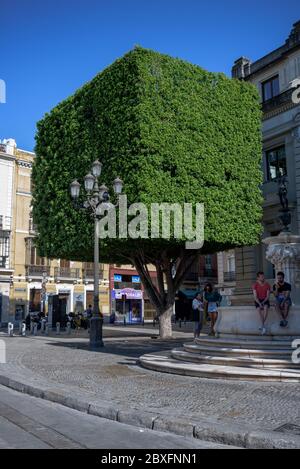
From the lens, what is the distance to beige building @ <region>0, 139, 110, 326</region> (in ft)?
135

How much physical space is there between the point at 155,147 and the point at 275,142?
11885 millimetres

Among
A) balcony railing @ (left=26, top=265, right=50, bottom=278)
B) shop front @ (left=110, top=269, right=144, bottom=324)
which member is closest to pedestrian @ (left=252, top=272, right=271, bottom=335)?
balcony railing @ (left=26, top=265, right=50, bottom=278)

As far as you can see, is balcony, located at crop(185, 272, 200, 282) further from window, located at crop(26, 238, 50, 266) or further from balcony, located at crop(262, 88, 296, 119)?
balcony, located at crop(262, 88, 296, 119)

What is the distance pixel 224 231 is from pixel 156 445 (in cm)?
1517

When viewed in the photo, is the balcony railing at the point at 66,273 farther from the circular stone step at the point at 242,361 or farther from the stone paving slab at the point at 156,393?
the circular stone step at the point at 242,361

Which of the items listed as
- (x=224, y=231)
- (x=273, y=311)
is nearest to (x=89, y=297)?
(x=224, y=231)

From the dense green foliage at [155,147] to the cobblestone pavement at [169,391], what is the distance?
7.85 m

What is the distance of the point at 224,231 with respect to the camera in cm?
1988

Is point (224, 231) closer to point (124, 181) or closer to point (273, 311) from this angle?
point (124, 181)

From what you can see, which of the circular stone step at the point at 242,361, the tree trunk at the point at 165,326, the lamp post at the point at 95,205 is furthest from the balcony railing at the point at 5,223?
the circular stone step at the point at 242,361

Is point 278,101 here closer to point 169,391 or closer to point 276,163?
point 276,163

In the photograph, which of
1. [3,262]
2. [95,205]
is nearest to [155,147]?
[95,205]

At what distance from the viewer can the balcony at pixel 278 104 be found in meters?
26.5

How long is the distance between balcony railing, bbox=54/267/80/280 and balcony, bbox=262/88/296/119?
80.3 feet
